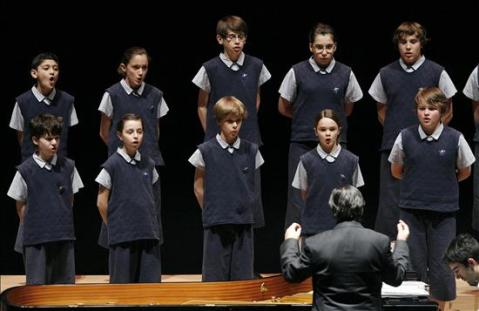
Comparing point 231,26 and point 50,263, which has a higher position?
point 231,26

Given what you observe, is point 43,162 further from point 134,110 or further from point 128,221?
point 134,110

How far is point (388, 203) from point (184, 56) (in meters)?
1.67

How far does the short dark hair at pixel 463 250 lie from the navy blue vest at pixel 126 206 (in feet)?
6.24

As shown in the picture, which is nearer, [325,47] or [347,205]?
[347,205]

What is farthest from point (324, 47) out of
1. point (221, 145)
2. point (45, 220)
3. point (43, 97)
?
point (45, 220)

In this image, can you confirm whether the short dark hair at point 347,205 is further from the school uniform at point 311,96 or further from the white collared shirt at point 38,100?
the white collared shirt at point 38,100

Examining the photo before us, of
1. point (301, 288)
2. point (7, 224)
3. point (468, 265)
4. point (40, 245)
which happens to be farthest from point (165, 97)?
point (468, 265)

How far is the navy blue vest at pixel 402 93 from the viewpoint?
6875mm

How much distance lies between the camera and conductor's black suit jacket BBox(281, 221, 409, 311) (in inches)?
187

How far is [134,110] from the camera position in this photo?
22.7 feet

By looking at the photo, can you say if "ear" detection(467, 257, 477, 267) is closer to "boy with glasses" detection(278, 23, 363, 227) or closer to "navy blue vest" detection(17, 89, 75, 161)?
"boy with glasses" detection(278, 23, 363, 227)

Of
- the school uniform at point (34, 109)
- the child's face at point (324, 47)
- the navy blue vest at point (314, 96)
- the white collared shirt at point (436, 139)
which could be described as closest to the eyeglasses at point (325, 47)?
the child's face at point (324, 47)

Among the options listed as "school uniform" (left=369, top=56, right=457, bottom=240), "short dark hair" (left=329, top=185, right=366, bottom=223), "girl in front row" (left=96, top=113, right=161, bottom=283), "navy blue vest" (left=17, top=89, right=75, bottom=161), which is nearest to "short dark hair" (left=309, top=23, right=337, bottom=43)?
"school uniform" (left=369, top=56, right=457, bottom=240)

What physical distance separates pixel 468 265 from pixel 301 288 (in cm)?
102
